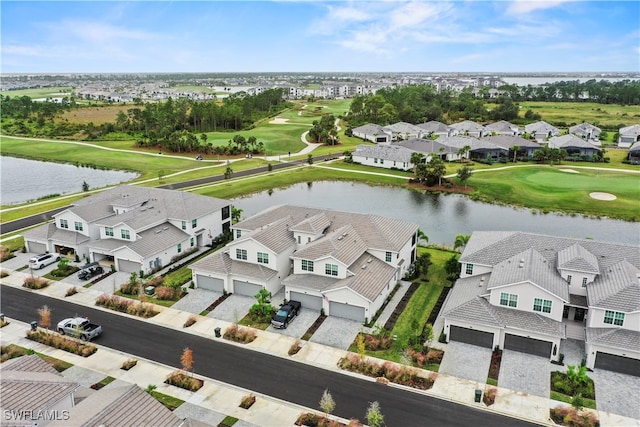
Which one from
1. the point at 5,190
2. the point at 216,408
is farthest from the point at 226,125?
the point at 216,408

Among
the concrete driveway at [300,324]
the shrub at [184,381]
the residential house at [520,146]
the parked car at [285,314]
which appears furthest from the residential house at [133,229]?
the residential house at [520,146]

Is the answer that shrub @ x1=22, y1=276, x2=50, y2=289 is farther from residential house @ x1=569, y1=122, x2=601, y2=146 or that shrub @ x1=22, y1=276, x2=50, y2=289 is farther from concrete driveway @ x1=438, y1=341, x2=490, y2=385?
residential house @ x1=569, y1=122, x2=601, y2=146

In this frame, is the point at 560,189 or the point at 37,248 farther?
the point at 560,189

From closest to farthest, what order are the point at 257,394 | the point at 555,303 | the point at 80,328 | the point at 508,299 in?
the point at 257,394 → the point at 555,303 → the point at 508,299 → the point at 80,328

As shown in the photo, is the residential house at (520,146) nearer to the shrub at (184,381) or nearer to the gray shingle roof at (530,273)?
the gray shingle roof at (530,273)

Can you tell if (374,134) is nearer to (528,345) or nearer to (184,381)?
(528,345)

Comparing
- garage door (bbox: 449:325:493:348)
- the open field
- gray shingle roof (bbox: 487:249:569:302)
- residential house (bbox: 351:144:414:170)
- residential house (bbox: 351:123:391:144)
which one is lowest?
garage door (bbox: 449:325:493:348)

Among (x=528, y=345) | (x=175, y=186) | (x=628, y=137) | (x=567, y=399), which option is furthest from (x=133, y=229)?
A: (x=628, y=137)

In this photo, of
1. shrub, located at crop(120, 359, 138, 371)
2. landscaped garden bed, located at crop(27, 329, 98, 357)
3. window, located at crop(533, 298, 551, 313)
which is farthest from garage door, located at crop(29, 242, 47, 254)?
window, located at crop(533, 298, 551, 313)
